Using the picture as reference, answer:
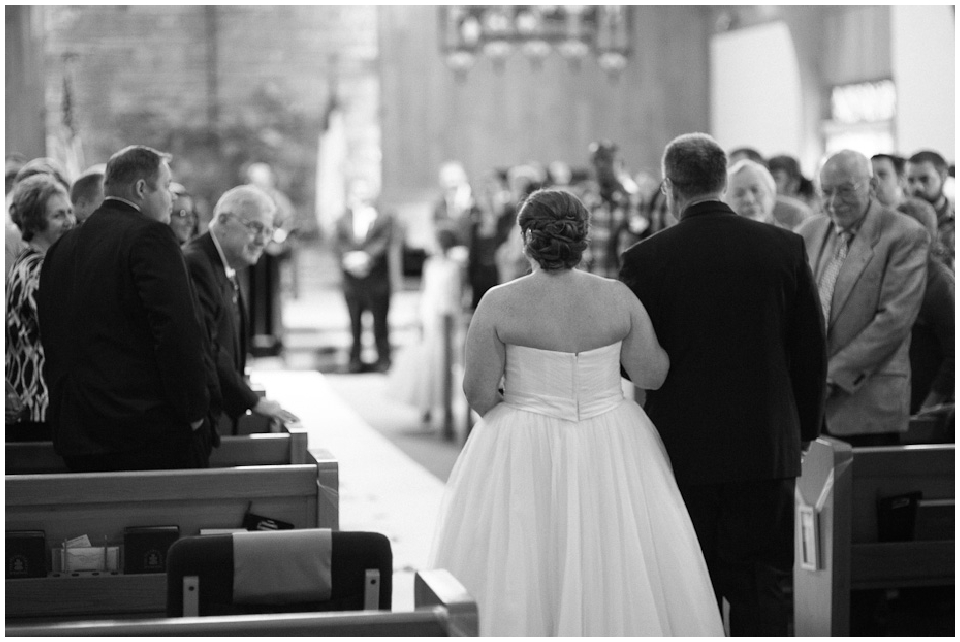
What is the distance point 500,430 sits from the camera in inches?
144

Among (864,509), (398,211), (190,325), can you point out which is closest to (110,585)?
(190,325)

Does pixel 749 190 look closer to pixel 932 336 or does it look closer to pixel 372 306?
pixel 932 336

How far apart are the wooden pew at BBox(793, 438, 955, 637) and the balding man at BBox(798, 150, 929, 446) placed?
297 millimetres

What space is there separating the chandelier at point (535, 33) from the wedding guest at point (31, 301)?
42.3 ft

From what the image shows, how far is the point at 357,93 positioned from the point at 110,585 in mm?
15039

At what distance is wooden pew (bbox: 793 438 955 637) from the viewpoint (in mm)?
4191

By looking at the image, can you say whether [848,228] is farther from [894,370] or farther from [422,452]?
[422,452]

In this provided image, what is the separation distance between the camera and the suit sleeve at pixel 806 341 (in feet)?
12.6

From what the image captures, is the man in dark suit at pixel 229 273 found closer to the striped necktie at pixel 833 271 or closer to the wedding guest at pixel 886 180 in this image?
the striped necktie at pixel 833 271

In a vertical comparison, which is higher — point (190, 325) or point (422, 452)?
point (190, 325)

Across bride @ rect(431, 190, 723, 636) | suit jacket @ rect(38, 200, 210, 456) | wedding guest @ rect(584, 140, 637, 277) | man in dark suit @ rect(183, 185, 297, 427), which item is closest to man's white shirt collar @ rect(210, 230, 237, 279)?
man in dark suit @ rect(183, 185, 297, 427)

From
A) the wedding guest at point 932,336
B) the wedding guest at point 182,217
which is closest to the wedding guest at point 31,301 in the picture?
the wedding guest at point 182,217

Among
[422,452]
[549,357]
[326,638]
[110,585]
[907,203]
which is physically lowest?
[422,452]

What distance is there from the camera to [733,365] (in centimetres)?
375
